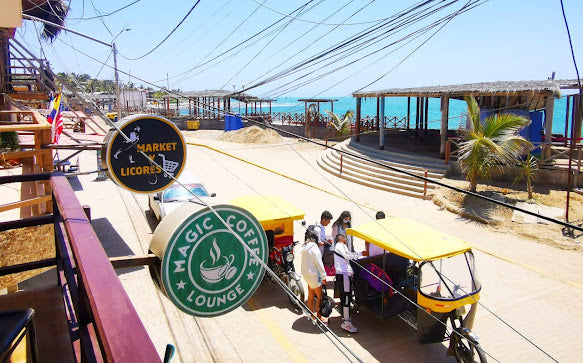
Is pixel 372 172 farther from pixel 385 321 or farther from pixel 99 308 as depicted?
pixel 99 308

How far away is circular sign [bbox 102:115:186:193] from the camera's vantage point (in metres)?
6.14

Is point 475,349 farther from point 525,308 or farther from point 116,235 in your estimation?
point 116,235

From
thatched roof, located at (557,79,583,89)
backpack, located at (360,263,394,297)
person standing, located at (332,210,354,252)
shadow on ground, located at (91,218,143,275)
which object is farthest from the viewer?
thatched roof, located at (557,79,583,89)

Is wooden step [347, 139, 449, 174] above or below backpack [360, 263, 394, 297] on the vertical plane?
above

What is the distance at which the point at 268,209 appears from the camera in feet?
29.4

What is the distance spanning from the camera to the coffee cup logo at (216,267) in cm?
388

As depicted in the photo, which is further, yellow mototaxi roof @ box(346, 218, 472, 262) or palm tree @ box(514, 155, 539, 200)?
palm tree @ box(514, 155, 539, 200)

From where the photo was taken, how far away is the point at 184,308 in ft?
12.5

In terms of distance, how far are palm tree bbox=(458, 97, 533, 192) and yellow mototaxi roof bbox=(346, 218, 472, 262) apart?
8522 millimetres

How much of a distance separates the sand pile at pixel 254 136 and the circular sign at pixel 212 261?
94.7 feet

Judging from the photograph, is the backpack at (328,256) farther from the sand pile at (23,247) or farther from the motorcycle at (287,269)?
the sand pile at (23,247)

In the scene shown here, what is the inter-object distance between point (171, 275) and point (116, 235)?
9.39 m

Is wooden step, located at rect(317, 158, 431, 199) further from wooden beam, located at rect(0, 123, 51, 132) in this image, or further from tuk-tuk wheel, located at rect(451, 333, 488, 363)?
wooden beam, located at rect(0, 123, 51, 132)

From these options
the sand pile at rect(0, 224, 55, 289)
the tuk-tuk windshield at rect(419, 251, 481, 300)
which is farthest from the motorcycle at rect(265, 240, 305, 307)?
the sand pile at rect(0, 224, 55, 289)
